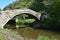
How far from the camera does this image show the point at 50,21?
2875cm

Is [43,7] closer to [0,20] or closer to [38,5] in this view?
[38,5]

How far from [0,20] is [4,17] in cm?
109

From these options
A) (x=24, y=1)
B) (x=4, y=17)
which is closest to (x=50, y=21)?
(x=4, y=17)

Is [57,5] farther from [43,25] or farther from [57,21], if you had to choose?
[43,25]

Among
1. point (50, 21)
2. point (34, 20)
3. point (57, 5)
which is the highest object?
point (57, 5)

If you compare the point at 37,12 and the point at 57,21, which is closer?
the point at 57,21

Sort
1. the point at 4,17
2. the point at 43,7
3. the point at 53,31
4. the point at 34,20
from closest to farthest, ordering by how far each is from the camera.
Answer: the point at 53,31, the point at 4,17, the point at 43,7, the point at 34,20

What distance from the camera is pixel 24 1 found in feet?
142

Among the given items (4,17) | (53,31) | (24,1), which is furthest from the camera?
(24,1)

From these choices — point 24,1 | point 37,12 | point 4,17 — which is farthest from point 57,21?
point 24,1

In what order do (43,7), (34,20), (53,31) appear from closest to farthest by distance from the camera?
1. (53,31)
2. (43,7)
3. (34,20)

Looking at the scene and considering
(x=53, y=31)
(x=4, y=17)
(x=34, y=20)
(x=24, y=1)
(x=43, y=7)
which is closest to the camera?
(x=53, y=31)

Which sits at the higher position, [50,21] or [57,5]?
[57,5]

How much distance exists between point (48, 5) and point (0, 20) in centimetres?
638
